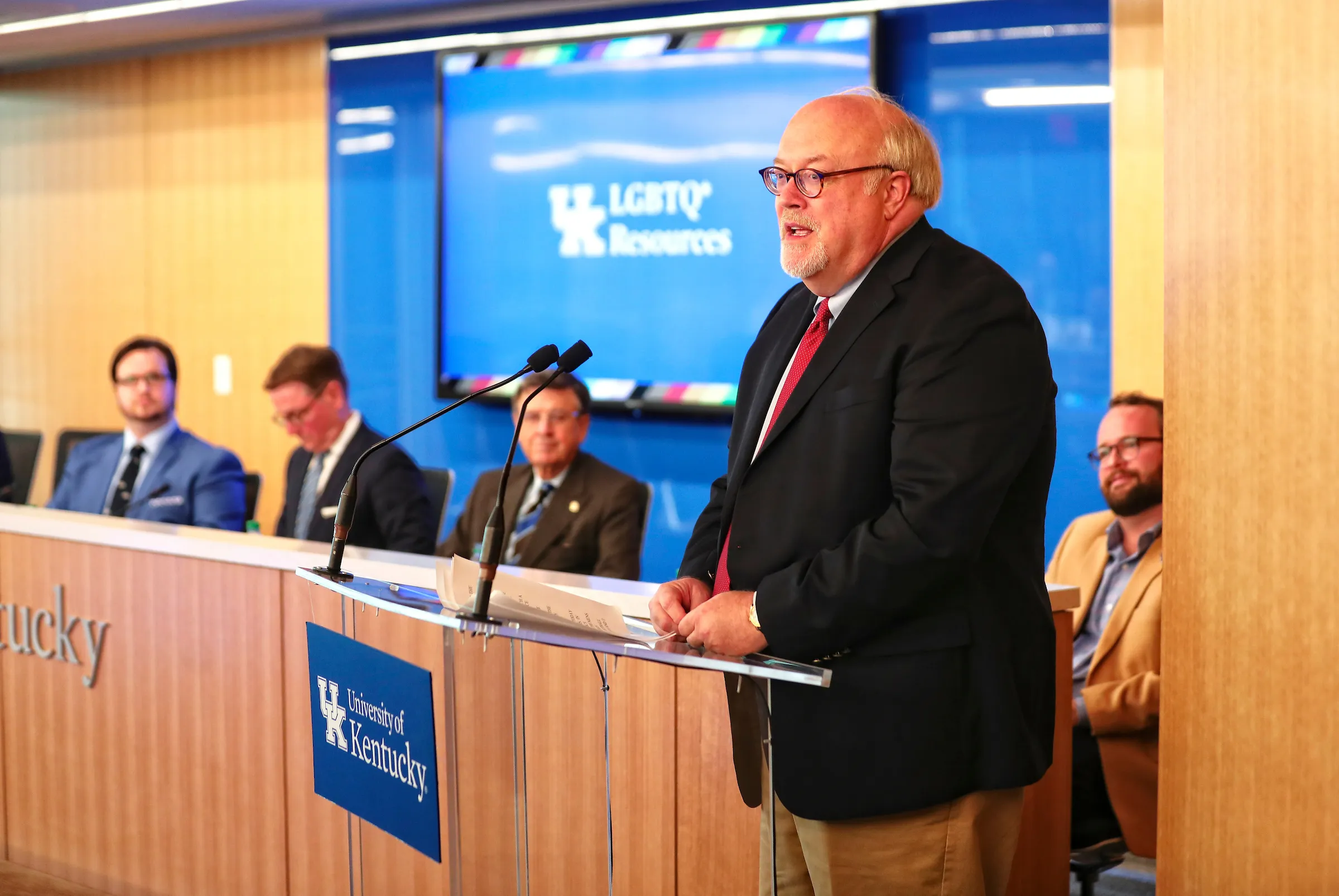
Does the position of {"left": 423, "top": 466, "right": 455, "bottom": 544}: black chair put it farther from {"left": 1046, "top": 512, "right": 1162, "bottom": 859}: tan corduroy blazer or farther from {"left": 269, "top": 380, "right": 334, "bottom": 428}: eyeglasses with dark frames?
{"left": 1046, "top": 512, "right": 1162, "bottom": 859}: tan corduroy blazer

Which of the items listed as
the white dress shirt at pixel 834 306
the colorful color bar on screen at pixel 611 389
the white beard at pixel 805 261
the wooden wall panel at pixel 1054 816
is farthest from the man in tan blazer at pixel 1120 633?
the colorful color bar on screen at pixel 611 389

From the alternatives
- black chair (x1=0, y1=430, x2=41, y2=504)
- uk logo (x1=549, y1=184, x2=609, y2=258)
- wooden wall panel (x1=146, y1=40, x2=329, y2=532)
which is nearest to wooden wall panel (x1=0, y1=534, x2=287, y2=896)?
black chair (x1=0, y1=430, x2=41, y2=504)

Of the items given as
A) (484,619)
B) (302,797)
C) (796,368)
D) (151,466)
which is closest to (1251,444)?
(796,368)

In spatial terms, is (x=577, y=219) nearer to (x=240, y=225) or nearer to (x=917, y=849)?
(x=240, y=225)

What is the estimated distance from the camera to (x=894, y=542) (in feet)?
5.10

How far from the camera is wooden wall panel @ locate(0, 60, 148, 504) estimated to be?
677 centimetres

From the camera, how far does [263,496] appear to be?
6.40 metres

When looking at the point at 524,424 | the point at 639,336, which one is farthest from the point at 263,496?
the point at 524,424

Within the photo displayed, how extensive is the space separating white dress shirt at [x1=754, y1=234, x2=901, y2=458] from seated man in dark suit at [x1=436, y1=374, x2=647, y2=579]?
1696 millimetres

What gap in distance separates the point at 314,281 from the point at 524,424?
9.04 ft

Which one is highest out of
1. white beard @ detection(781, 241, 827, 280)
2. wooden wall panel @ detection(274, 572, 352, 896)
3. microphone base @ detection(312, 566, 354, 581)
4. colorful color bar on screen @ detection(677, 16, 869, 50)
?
colorful color bar on screen @ detection(677, 16, 869, 50)

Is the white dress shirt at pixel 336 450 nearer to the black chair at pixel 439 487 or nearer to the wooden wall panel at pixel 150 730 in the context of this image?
the black chair at pixel 439 487

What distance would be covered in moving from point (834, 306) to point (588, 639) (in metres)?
0.61

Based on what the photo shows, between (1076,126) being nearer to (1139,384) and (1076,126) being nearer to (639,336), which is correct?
(1139,384)
